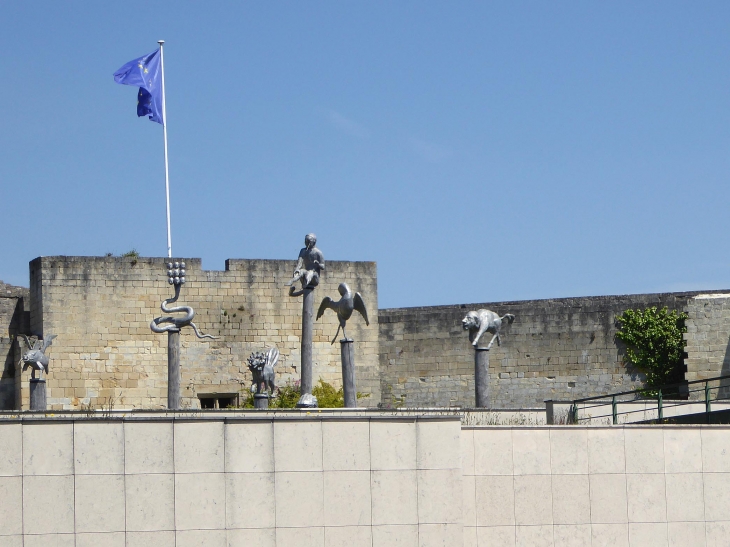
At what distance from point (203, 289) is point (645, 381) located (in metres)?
10.3

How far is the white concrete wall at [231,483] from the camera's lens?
52.7 ft

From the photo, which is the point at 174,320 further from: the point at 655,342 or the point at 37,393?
the point at 655,342

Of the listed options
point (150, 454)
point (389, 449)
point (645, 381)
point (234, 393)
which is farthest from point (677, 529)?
point (234, 393)

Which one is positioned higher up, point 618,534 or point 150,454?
point 150,454

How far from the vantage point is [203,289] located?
32.2 metres

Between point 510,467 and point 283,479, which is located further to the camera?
point 510,467

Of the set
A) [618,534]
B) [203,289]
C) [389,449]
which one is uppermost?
[203,289]

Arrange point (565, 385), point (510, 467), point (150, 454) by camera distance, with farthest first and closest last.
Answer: point (565, 385)
point (510, 467)
point (150, 454)

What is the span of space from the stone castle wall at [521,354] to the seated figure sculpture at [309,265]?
7908 millimetres

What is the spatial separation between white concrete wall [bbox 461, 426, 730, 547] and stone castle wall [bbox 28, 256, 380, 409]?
1414 centimetres

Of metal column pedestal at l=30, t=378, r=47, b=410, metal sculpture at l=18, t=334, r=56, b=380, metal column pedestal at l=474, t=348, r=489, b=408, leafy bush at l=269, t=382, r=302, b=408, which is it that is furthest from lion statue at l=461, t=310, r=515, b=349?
metal sculpture at l=18, t=334, r=56, b=380

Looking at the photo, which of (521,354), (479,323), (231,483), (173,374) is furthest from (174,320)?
(231,483)

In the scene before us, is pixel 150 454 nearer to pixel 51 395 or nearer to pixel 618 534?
pixel 618 534

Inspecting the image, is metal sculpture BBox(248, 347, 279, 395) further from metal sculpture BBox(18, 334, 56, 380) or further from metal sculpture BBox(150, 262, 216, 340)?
metal sculpture BBox(18, 334, 56, 380)
